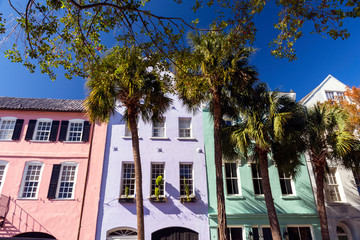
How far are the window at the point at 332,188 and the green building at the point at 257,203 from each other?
1384 millimetres

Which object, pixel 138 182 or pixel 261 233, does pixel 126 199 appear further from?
pixel 261 233

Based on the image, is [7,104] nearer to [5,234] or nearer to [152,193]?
[5,234]

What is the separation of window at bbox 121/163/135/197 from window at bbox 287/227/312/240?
9.89m

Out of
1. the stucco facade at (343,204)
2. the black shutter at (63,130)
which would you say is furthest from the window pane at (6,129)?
the stucco facade at (343,204)

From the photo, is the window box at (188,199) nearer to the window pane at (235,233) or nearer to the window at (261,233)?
the window pane at (235,233)

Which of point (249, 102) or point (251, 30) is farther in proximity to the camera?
point (249, 102)

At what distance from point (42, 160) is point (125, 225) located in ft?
22.7

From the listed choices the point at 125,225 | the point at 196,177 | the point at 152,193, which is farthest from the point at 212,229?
the point at 125,225

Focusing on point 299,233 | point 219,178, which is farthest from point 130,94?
point 299,233

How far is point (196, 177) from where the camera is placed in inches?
587

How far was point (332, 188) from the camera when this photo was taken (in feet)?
51.5

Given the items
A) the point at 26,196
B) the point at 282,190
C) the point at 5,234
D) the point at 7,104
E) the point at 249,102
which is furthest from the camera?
the point at 7,104

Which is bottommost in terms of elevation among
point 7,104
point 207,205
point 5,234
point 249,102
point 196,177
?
point 5,234

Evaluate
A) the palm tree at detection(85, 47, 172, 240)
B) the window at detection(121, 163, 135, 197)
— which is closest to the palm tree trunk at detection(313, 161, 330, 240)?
the palm tree at detection(85, 47, 172, 240)
